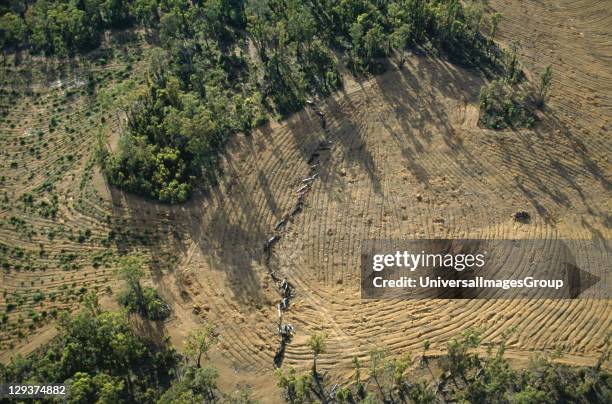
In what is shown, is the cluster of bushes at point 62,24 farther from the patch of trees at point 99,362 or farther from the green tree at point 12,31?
the patch of trees at point 99,362

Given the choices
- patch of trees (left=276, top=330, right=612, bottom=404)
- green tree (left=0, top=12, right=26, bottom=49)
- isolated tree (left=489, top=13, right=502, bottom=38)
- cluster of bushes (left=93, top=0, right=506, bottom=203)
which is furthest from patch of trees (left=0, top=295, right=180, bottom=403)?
isolated tree (left=489, top=13, right=502, bottom=38)

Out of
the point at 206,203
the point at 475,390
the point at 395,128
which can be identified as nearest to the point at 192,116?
the point at 206,203

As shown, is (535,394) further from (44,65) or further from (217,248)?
(44,65)

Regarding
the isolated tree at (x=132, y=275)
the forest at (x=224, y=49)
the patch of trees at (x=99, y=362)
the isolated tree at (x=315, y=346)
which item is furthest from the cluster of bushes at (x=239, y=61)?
the isolated tree at (x=315, y=346)

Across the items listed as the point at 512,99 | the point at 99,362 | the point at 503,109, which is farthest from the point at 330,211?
the point at 512,99

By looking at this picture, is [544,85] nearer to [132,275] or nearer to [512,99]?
[512,99]

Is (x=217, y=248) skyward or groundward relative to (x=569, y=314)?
skyward
